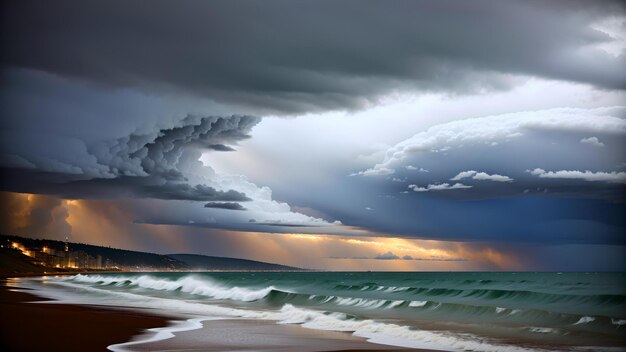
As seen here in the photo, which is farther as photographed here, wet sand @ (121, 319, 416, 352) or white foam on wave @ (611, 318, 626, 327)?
white foam on wave @ (611, 318, 626, 327)

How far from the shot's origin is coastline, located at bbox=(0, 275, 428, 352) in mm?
18172

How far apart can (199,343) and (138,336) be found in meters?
2.95

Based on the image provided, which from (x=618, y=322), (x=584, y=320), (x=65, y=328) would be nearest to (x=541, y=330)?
(x=618, y=322)

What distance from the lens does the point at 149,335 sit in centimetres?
2136

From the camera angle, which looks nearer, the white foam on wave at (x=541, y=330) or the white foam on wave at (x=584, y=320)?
the white foam on wave at (x=541, y=330)

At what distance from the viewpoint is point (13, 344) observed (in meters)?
17.3

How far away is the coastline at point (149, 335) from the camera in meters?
18.2

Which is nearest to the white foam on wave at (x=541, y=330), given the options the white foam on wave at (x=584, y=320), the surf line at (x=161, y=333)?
the white foam on wave at (x=584, y=320)

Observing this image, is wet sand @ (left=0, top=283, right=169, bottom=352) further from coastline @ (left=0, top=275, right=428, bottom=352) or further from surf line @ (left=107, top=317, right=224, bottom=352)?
surf line @ (left=107, top=317, right=224, bottom=352)

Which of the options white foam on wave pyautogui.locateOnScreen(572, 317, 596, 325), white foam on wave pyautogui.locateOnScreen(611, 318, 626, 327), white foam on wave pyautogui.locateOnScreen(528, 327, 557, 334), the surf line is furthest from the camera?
white foam on wave pyautogui.locateOnScreen(572, 317, 596, 325)

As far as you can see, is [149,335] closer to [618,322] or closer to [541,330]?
[541,330]

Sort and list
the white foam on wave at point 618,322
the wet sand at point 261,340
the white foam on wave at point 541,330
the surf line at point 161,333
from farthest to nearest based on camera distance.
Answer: the white foam on wave at point 618,322 < the white foam on wave at point 541,330 < the wet sand at point 261,340 < the surf line at point 161,333

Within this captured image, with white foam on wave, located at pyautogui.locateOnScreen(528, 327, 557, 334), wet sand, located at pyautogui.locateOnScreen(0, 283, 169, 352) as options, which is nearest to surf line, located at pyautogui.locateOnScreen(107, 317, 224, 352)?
wet sand, located at pyautogui.locateOnScreen(0, 283, 169, 352)

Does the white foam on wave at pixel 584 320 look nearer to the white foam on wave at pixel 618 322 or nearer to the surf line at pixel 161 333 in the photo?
the white foam on wave at pixel 618 322
